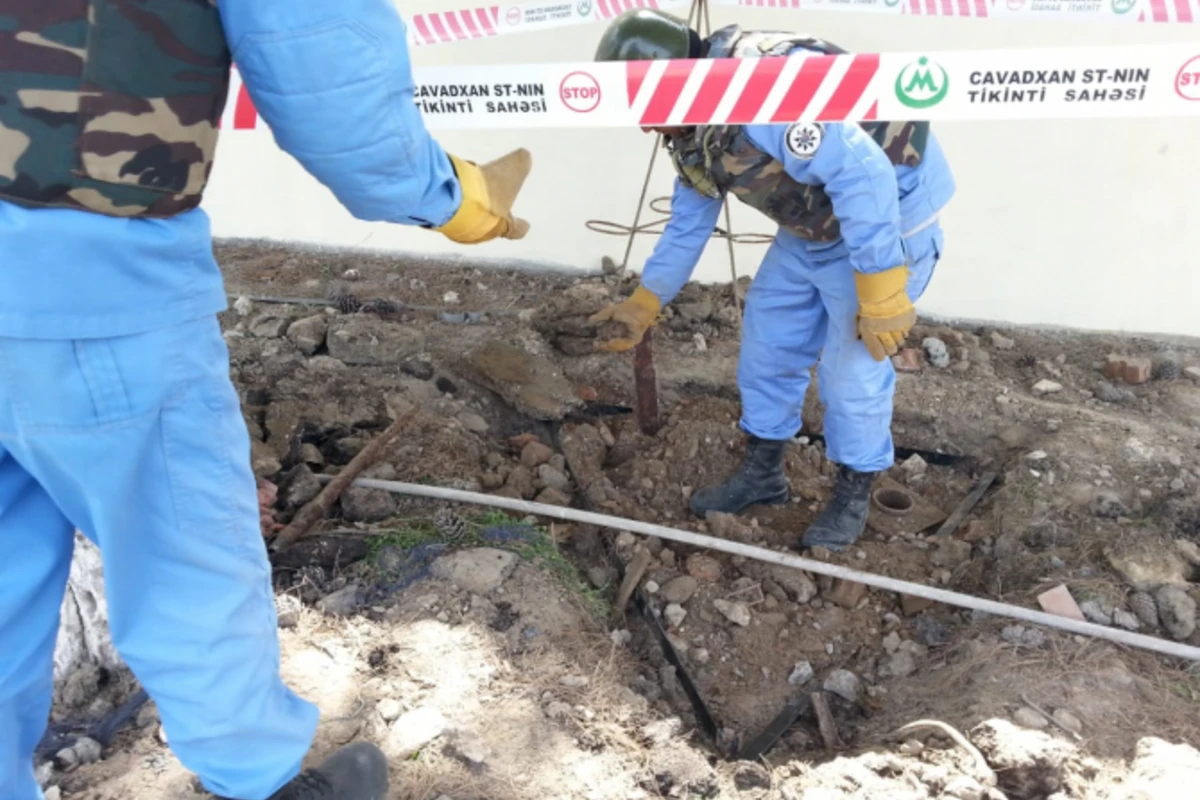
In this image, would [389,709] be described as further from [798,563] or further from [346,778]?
[798,563]

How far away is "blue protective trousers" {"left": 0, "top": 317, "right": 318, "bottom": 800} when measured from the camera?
1335 mm

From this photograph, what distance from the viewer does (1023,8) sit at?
3.98 m

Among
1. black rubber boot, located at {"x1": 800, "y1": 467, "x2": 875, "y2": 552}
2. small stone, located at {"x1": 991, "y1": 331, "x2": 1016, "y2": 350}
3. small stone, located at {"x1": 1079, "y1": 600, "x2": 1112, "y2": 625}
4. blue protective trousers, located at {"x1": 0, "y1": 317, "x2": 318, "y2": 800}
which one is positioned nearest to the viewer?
blue protective trousers, located at {"x1": 0, "y1": 317, "x2": 318, "y2": 800}

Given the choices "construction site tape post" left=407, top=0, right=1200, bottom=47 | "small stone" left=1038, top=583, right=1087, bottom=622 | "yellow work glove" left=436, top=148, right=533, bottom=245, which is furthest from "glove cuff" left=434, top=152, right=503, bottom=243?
"construction site tape post" left=407, top=0, right=1200, bottom=47

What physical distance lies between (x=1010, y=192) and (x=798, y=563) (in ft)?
8.74

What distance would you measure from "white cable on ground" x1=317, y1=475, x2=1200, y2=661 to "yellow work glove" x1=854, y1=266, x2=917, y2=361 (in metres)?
0.76

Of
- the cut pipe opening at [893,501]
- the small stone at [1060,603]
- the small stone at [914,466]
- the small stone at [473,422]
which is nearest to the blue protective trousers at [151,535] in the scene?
the small stone at [473,422]

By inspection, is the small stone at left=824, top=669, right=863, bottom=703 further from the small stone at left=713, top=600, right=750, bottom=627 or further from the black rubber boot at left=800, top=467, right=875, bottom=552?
the black rubber boot at left=800, top=467, right=875, bottom=552

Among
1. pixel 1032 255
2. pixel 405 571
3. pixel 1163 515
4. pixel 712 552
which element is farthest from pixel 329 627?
pixel 1032 255

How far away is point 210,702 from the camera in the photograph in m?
1.60

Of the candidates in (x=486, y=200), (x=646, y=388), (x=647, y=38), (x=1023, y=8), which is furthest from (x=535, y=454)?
(x=1023, y=8)

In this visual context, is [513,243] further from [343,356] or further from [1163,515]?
[1163,515]

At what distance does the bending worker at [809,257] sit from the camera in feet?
8.41

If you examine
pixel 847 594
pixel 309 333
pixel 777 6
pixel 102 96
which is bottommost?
pixel 847 594
